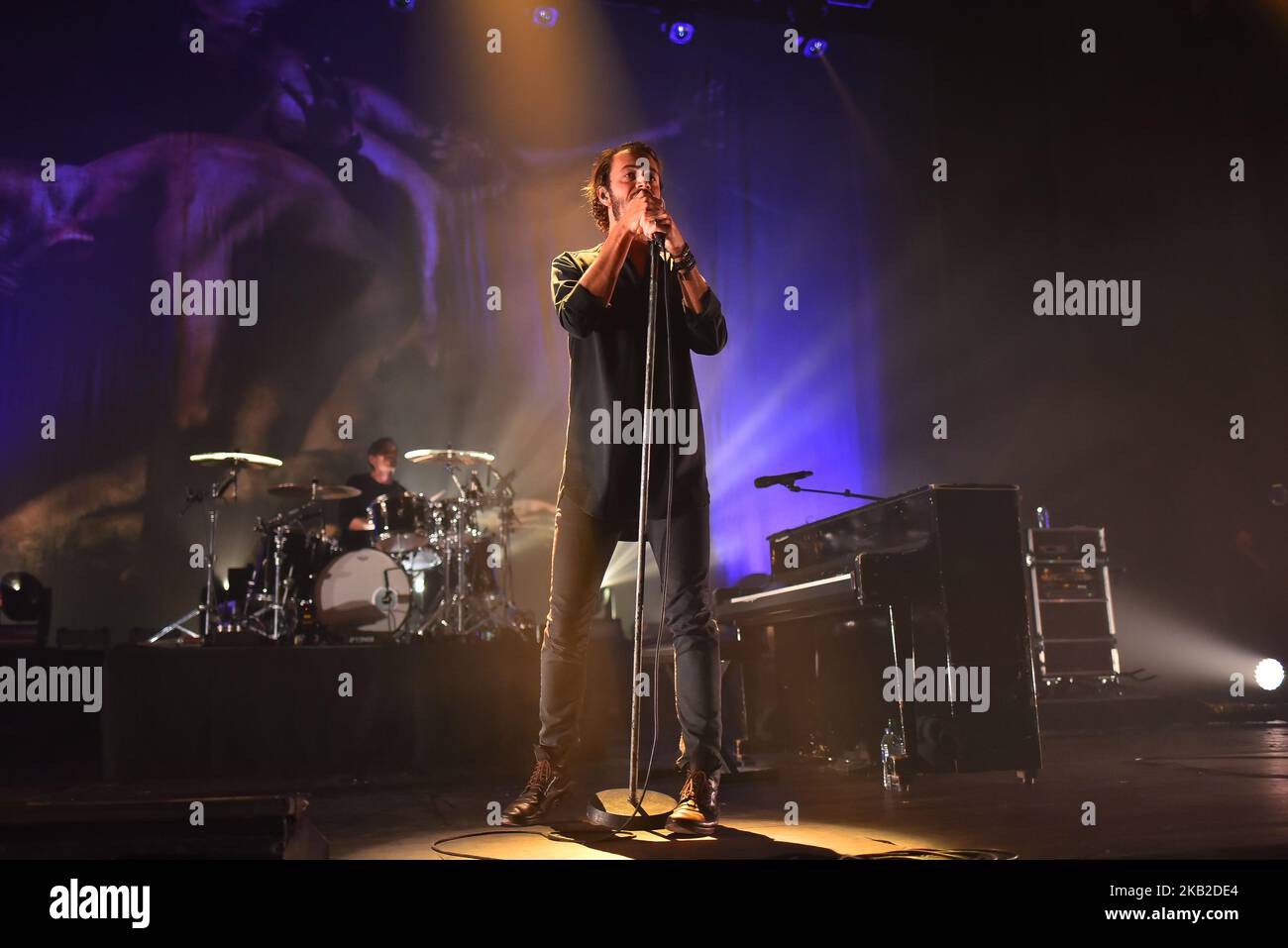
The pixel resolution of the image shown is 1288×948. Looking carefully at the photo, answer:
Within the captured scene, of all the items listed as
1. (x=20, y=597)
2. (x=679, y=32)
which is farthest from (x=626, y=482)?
(x=679, y=32)

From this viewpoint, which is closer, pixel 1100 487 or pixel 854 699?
pixel 854 699

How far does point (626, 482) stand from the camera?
8.20 ft

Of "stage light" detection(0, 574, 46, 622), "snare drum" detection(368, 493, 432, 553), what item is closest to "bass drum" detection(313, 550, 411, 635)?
"snare drum" detection(368, 493, 432, 553)

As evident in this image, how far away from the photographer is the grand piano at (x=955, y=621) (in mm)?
3590

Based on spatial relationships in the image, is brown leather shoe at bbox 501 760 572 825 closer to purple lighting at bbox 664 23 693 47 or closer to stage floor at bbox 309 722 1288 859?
stage floor at bbox 309 722 1288 859

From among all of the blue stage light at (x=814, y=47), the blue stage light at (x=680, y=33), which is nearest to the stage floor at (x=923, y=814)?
the blue stage light at (x=814, y=47)

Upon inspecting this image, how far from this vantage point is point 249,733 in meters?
4.48

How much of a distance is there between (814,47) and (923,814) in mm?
8370

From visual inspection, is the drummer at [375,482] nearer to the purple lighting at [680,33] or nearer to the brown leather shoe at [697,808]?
the purple lighting at [680,33]

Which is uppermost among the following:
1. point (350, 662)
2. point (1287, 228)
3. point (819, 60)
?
point (819, 60)

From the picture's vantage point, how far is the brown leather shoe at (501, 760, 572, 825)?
243 centimetres

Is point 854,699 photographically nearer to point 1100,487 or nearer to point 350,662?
point 350,662

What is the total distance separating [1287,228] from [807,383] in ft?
14.2
